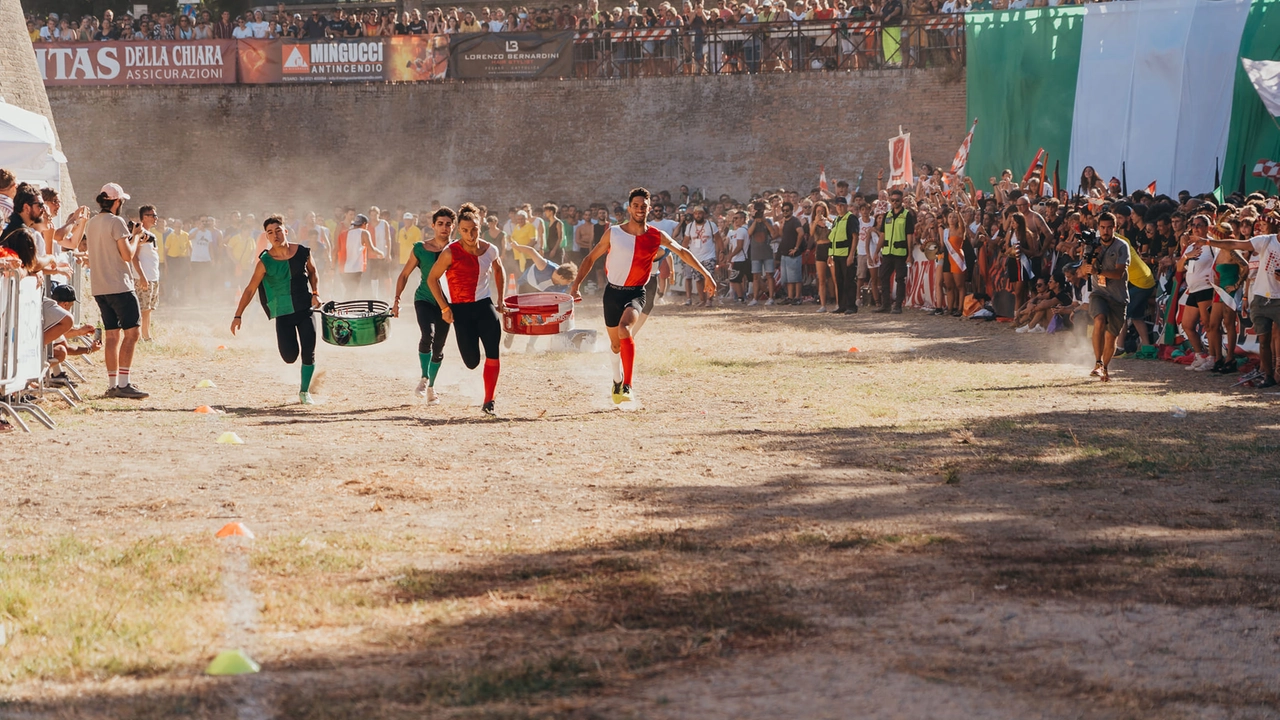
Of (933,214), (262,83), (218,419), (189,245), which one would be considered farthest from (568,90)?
(218,419)

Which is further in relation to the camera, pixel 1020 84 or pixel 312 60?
Answer: pixel 312 60

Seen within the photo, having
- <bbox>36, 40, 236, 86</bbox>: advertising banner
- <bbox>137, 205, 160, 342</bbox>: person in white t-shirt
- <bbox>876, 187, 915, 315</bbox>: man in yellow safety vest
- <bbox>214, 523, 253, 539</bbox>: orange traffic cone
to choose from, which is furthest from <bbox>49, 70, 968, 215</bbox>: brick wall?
<bbox>214, 523, 253, 539</bbox>: orange traffic cone

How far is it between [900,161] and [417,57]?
15.5m

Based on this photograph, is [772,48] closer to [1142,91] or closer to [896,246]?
[1142,91]

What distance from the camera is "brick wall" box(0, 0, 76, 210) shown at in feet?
76.7

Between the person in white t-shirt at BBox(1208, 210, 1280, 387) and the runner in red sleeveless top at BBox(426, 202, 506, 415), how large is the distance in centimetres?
677

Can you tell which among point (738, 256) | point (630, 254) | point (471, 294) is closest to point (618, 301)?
point (630, 254)

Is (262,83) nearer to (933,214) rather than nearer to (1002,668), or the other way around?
(933,214)

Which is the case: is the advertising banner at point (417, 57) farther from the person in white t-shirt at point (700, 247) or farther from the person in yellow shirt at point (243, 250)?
the person in white t-shirt at point (700, 247)

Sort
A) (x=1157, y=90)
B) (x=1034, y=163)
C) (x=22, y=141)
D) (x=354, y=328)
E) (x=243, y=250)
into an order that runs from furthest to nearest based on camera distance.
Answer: (x=243, y=250), (x=1034, y=163), (x=1157, y=90), (x=22, y=141), (x=354, y=328)

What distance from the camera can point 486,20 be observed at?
39219 mm

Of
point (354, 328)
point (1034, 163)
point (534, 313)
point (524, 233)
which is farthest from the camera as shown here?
point (1034, 163)

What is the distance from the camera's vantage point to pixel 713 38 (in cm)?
3791

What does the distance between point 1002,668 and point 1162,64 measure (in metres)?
20.7
